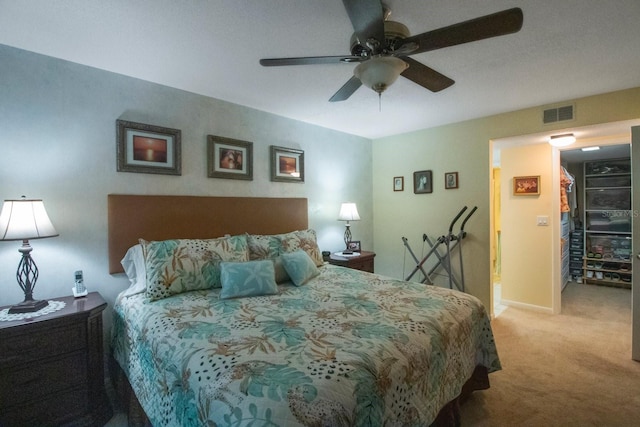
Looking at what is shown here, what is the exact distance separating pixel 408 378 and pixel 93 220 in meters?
2.34

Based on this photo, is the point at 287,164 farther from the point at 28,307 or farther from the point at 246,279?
the point at 28,307

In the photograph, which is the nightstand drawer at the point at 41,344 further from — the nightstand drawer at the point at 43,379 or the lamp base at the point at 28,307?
the lamp base at the point at 28,307

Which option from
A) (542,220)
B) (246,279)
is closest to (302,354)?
(246,279)

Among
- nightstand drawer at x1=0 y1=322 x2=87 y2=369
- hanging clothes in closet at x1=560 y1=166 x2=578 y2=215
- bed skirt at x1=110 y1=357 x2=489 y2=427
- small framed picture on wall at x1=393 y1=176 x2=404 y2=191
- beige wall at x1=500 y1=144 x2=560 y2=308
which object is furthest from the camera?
small framed picture on wall at x1=393 y1=176 x2=404 y2=191

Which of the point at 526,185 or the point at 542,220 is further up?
the point at 526,185

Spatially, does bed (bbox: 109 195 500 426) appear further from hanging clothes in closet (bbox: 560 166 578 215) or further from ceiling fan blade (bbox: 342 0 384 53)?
hanging clothes in closet (bbox: 560 166 578 215)

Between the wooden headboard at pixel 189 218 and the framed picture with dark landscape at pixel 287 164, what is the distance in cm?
27

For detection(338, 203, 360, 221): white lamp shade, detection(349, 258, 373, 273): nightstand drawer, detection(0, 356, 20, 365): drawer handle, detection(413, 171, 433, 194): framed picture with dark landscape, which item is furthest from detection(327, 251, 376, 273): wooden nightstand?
detection(0, 356, 20, 365): drawer handle

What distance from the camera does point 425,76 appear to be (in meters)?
1.75

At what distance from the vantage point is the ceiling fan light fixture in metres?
1.44

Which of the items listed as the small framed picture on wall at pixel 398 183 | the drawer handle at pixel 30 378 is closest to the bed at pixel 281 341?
the drawer handle at pixel 30 378

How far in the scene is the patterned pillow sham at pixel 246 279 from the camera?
1.94 m

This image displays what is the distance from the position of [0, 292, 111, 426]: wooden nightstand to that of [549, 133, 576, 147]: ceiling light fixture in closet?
14.5 feet

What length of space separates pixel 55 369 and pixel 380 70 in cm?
243
